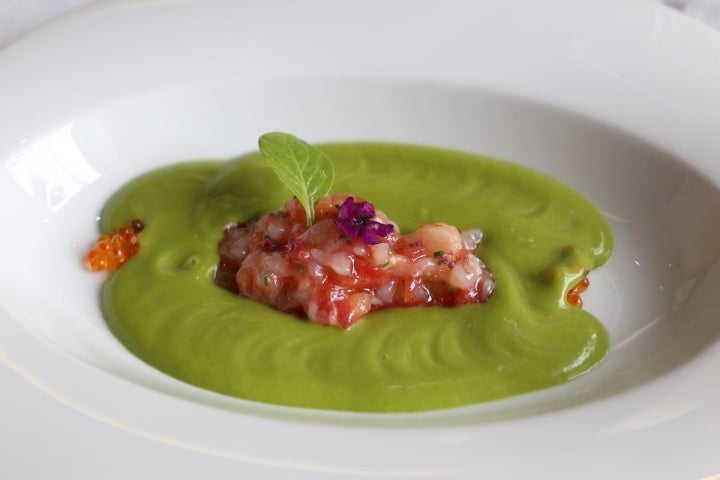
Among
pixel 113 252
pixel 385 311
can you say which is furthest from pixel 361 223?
pixel 113 252

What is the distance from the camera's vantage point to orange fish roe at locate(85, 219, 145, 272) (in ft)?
13.1

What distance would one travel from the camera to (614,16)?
501 cm

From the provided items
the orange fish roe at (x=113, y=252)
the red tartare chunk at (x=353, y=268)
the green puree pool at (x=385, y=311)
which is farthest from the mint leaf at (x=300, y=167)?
the orange fish roe at (x=113, y=252)

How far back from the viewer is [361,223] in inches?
139

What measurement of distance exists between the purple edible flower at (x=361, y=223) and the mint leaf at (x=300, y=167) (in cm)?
21

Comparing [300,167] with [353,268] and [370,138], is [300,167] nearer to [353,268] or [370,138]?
[353,268]

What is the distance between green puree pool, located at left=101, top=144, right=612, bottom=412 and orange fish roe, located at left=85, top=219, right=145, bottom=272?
0.07 m

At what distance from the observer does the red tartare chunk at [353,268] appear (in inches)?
139

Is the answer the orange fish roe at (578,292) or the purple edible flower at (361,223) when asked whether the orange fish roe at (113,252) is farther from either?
the orange fish roe at (578,292)

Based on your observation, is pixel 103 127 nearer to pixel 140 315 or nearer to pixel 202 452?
pixel 140 315

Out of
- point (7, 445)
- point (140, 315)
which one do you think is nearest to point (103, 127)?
point (140, 315)

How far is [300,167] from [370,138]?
1032 millimetres

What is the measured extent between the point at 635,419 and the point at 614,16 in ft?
9.28

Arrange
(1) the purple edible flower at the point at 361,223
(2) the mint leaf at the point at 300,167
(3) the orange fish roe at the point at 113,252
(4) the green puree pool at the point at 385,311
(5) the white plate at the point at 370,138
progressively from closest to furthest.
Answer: (5) the white plate at the point at 370,138
(4) the green puree pool at the point at 385,311
(1) the purple edible flower at the point at 361,223
(2) the mint leaf at the point at 300,167
(3) the orange fish roe at the point at 113,252
